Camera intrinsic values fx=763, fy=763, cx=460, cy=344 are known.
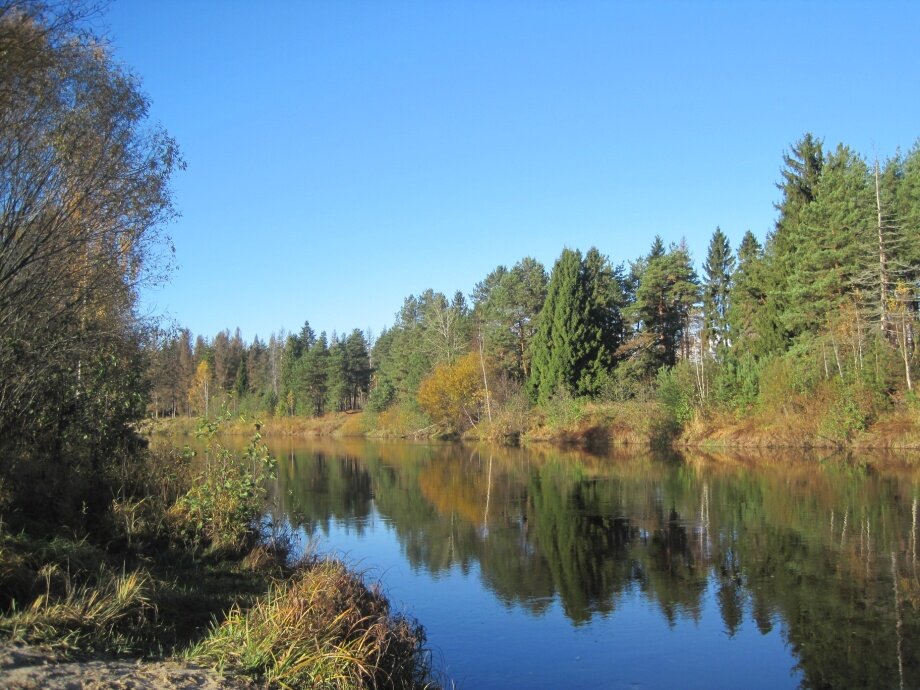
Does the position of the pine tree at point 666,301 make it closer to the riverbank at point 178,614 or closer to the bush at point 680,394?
the bush at point 680,394

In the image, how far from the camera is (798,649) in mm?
9953

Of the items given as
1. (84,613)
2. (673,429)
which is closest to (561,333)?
(673,429)

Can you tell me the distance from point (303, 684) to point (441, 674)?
10.5 feet

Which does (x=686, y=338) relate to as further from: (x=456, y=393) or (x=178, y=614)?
(x=178, y=614)

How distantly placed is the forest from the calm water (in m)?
5.77

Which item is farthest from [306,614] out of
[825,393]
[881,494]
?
[825,393]

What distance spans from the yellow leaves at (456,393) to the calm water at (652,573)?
3400cm

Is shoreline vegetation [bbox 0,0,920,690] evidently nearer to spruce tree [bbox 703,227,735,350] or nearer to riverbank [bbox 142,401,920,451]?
riverbank [bbox 142,401,920,451]

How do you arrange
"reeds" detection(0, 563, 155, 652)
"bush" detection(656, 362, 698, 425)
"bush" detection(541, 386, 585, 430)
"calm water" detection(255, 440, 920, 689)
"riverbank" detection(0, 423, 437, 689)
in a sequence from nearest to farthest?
"riverbank" detection(0, 423, 437, 689) → "reeds" detection(0, 563, 155, 652) → "calm water" detection(255, 440, 920, 689) → "bush" detection(656, 362, 698, 425) → "bush" detection(541, 386, 585, 430)

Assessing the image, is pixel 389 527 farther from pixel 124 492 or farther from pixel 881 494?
pixel 881 494

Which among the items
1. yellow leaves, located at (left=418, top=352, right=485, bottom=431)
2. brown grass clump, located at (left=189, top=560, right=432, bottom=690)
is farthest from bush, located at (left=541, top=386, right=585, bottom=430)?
brown grass clump, located at (left=189, top=560, right=432, bottom=690)

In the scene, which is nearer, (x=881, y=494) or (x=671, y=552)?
(x=671, y=552)

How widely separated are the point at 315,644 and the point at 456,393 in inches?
2195

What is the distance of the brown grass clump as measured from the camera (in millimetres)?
6695
